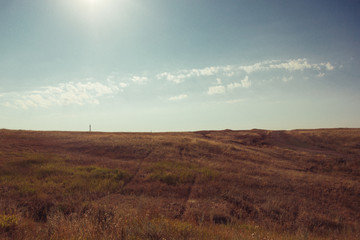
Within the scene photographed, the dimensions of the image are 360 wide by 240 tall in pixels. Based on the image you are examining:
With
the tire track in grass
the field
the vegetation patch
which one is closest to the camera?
the field

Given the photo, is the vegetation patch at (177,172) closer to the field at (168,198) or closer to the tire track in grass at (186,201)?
the field at (168,198)

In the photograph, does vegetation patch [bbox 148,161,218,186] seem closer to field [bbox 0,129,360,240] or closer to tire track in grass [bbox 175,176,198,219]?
field [bbox 0,129,360,240]

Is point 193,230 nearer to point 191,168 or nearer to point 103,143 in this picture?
point 191,168

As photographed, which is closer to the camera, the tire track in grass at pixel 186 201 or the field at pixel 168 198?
the field at pixel 168 198

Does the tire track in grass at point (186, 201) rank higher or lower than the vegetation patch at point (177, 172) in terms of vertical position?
lower

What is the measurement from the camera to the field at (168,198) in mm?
5484

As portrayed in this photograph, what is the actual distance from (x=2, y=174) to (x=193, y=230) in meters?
11.6

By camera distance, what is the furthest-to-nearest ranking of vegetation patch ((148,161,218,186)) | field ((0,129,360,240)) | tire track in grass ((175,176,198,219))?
1. vegetation patch ((148,161,218,186))
2. tire track in grass ((175,176,198,219))
3. field ((0,129,360,240))

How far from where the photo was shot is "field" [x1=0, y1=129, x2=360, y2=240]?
216 inches

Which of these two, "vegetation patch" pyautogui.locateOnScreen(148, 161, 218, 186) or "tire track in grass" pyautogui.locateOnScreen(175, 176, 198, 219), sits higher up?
A: "vegetation patch" pyautogui.locateOnScreen(148, 161, 218, 186)

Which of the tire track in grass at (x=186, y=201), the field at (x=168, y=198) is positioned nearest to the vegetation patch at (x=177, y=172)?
the field at (x=168, y=198)

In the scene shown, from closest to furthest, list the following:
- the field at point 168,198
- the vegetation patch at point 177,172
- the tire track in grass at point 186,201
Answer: the field at point 168,198 < the tire track in grass at point 186,201 < the vegetation patch at point 177,172

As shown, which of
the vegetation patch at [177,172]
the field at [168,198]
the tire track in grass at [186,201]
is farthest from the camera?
the vegetation patch at [177,172]

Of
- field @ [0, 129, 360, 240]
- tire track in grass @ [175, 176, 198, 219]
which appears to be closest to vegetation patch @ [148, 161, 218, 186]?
field @ [0, 129, 360, 240]
